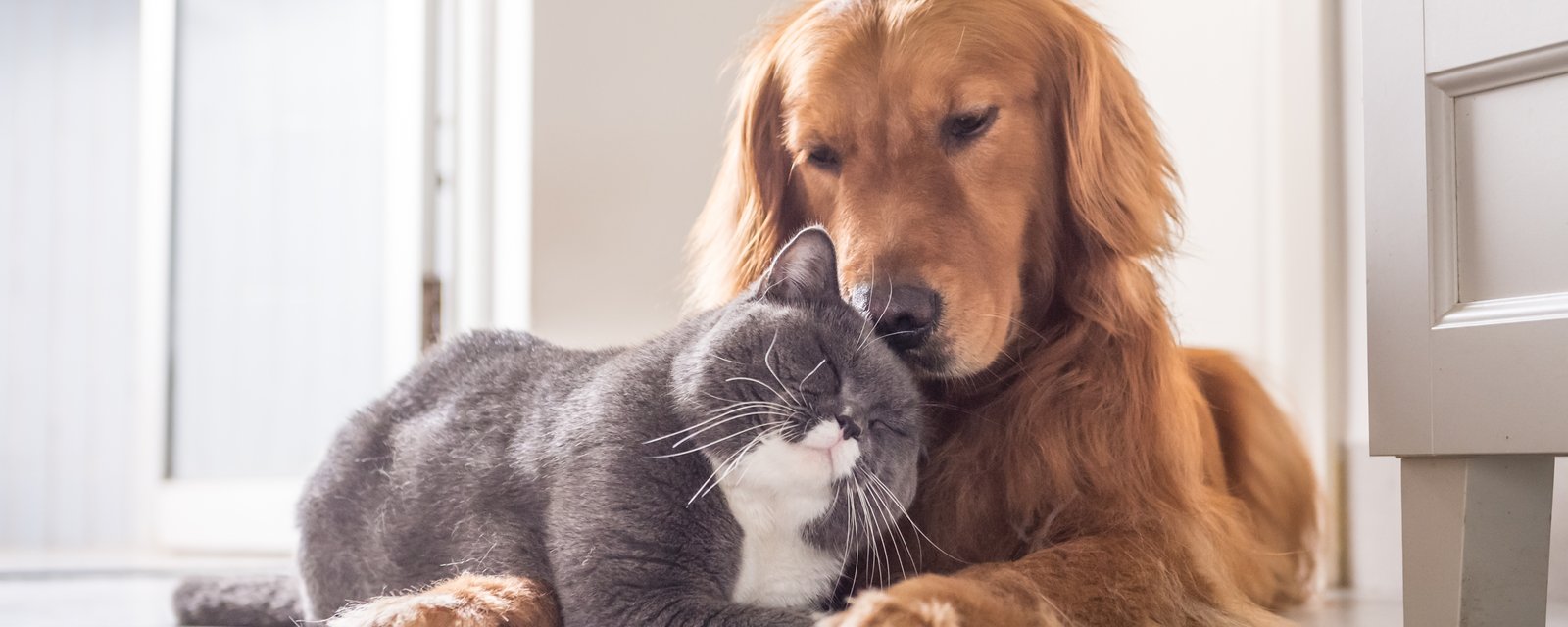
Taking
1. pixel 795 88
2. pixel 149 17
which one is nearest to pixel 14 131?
pixel 149 17

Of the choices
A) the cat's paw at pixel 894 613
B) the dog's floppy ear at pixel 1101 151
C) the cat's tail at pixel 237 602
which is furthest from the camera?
the cat's tail at pixel 237 602

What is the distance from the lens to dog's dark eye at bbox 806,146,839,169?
1.16 m

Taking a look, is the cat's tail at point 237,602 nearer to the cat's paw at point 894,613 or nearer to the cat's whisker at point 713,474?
the cat's whisker at point 713,474

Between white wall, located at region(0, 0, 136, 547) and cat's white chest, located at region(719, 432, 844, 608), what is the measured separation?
398 centimetres

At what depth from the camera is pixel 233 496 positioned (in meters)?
2.88

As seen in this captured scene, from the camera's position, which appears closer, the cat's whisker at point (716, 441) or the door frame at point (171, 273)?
the cat's whisker at point (716, 441)

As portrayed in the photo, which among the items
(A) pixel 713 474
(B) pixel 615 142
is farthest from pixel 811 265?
(B) pixel 615 142

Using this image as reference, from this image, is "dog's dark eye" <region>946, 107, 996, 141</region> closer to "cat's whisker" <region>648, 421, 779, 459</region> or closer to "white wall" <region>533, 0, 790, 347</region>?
"cat's whisker" <region>648, 421, 779, 459</region>

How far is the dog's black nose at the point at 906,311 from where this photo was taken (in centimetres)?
102

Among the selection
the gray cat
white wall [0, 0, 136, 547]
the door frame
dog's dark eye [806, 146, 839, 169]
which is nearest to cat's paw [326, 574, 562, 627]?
the gray cat

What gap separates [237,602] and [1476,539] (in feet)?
4.13

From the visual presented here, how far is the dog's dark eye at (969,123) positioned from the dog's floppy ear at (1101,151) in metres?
0.09

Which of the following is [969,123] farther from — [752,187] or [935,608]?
[935,608]

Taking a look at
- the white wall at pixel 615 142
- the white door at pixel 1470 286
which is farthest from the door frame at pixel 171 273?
the white door at pixel 1470 286
